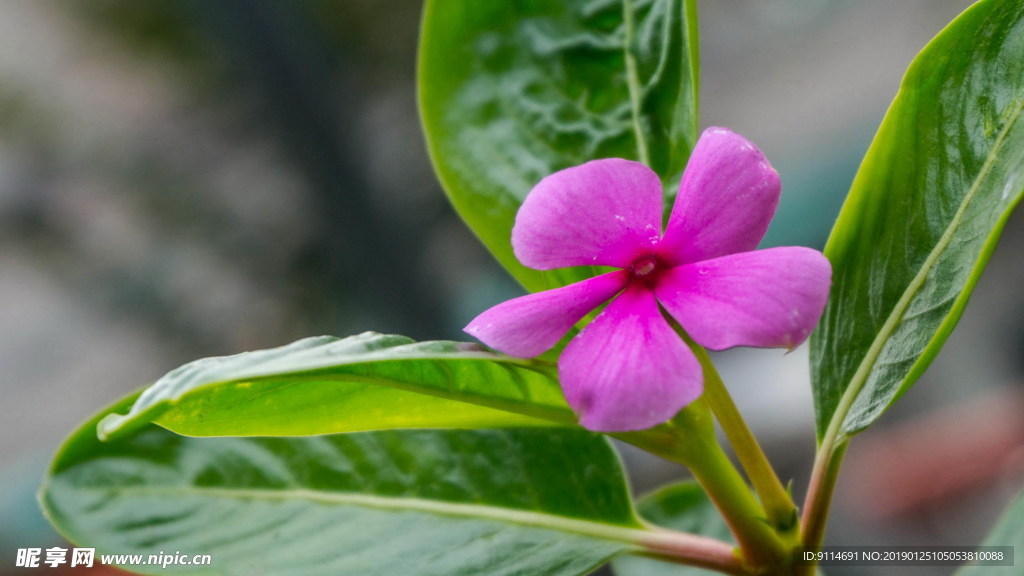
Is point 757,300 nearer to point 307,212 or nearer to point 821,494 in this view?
point 821,494

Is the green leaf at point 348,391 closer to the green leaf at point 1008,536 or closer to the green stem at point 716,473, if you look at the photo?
the green stem at point 716,473

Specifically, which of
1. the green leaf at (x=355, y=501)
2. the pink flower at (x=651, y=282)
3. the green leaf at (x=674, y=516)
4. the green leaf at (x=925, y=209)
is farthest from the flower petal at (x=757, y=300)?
the green leaf at (x=674, y=516)

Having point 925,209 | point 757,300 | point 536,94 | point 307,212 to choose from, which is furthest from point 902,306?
point 307,212

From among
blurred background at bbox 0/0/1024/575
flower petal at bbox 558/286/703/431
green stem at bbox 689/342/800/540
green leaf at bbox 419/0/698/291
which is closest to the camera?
flower petal at bbox 558/286/703/431

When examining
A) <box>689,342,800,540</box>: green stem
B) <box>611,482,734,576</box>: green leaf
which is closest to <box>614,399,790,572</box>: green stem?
<box>689,342,800,540</box>: green stem

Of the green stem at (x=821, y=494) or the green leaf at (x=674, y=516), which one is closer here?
the green stem at (x=821, y=494)

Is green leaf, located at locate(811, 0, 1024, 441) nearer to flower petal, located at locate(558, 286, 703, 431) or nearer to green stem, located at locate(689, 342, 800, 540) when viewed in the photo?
green stem, located at locate(689, 342, 800, 540)
